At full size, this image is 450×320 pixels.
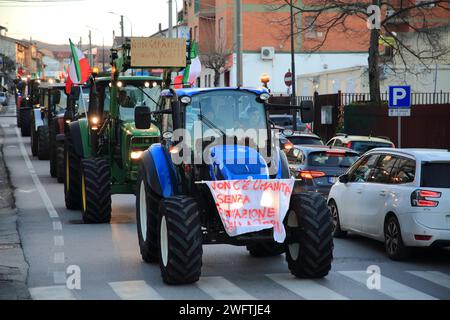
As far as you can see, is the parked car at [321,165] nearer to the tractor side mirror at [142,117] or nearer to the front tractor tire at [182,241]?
the tractor side mirror at [142,117]

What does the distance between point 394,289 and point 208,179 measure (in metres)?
2.51

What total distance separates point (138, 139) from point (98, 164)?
85cm

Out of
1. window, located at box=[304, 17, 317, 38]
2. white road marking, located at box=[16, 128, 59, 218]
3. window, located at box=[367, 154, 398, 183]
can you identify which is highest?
window, located at box=[304, 17, 317, 38]

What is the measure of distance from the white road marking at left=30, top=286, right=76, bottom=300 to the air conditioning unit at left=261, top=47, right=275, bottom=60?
5123 centimetres

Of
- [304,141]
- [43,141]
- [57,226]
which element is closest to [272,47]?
[43,141]

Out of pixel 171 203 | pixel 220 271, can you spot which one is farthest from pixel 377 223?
pixel 171 203

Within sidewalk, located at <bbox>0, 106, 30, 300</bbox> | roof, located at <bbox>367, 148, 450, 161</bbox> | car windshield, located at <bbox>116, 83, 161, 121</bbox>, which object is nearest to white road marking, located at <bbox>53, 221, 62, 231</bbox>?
sidewalk, located at <bbox>0, 106, 30, 300</bbox>

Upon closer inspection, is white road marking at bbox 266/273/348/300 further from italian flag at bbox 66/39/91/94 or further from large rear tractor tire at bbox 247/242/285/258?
italian flag at bbox 66/39/91/94

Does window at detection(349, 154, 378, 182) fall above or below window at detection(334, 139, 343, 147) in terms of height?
above

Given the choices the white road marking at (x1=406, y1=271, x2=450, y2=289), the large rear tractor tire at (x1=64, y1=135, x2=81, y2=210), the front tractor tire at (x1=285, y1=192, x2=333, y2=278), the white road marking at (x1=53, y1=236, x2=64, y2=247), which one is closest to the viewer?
the front tractor tire at (x1=285, y1=192, x2=333, y2=278)

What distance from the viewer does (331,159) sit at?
63.1 ft

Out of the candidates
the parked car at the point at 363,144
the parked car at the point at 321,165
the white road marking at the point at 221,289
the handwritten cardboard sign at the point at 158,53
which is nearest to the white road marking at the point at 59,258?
the white road marking at the point at 221,289

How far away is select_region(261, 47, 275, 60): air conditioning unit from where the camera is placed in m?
61.4

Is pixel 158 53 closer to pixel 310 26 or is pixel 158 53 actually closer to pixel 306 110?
pixel 306 110
